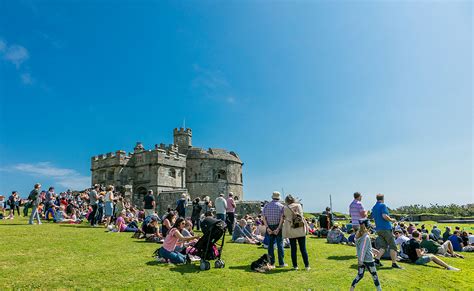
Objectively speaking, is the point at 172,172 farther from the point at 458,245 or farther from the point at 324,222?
the point at 458,245

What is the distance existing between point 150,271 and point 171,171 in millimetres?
32694

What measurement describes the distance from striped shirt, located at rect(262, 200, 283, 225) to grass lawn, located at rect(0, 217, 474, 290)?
1301 millimetres

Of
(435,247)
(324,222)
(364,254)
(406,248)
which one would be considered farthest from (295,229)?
(324,222)

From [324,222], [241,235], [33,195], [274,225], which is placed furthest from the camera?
[324,222]

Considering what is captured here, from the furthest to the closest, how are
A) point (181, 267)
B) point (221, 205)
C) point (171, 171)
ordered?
point (171, 171) → point (221, 205) → point (181, 267)

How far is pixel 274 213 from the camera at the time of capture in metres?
8.91

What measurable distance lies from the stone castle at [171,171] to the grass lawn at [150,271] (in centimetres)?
2306

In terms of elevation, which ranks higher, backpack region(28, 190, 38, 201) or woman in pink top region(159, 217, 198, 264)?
backpack region(28, 190, 38, 201)

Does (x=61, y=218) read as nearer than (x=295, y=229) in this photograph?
No

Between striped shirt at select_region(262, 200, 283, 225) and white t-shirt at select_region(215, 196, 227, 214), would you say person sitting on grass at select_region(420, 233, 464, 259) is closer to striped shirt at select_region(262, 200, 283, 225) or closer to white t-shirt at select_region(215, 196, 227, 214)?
striped shirt at select_region(262, 200, 283, 225)

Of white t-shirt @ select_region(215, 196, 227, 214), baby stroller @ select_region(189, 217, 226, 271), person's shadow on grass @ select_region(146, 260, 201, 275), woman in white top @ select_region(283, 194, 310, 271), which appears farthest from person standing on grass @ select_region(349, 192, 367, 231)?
white t-shirt @ select_region(215, 196, 227, 214)

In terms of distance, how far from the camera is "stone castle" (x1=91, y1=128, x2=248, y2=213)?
122 feet

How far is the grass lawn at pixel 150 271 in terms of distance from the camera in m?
6.81

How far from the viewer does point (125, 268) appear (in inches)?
307
